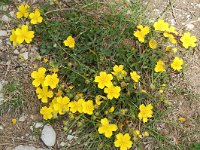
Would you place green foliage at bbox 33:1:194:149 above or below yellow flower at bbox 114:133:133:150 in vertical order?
above

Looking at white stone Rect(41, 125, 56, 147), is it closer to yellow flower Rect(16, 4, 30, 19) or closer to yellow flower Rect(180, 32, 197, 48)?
yellow flower Rect(16, 4, 30, 19)

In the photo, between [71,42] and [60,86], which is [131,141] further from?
[71,42]

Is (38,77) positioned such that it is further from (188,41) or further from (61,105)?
(188,41)

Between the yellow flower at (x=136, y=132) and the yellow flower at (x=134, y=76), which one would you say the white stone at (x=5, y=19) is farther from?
the yellow flower at (x=136, y=132)

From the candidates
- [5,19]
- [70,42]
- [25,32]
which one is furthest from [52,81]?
[5,19]

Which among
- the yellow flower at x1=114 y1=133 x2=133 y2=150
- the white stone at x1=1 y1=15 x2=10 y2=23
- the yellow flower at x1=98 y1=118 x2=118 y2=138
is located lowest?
the yellow flower at x1=114 y1=133 x2=133 y2=150

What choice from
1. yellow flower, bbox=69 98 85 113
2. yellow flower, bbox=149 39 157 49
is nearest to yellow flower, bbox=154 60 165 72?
yellow flower, bbox=149 39 157 49

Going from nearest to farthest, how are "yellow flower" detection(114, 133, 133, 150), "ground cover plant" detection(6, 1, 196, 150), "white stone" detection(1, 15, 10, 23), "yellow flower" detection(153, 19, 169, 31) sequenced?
"yellow flower" detection(114, 133, 133, 150) < "ground cover plant" detection(6, 1, 196, 150) < "yellow flower" detection(153, 19, 169, 31) < "white stone" detection(1, 15, 10, 23)

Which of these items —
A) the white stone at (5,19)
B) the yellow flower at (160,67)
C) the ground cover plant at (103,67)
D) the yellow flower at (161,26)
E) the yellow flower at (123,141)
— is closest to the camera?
the yellow flower at (123,141)

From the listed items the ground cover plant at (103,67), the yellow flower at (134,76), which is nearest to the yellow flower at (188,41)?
the ground cover plant at (103,67)
